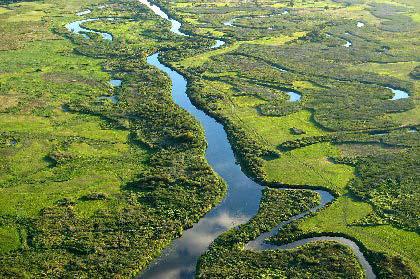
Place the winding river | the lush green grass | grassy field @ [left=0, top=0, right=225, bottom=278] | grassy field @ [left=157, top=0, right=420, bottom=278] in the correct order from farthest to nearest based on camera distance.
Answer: grassy field @ [left=157, top=0, right=420, bottom=278], the lush green grass, grassy field @ [left=0, top=0, right=225, bottom=278], the winding river

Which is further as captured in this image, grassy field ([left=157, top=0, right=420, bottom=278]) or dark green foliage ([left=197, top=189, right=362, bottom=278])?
grassy field ([left=157, top=0, right=420, bottom=278])

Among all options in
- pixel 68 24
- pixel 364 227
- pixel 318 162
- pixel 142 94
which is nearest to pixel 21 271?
pixel 364 227

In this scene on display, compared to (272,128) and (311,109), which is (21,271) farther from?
(311,109)

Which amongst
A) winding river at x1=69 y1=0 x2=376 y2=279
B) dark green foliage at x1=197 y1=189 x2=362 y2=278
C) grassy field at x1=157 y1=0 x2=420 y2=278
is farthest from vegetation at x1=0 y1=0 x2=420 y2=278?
winding river at x1=69 y1=0 x2=376 y2=279

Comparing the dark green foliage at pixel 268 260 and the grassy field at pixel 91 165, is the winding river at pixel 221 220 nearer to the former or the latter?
the dark green foliage at pixel 268 260

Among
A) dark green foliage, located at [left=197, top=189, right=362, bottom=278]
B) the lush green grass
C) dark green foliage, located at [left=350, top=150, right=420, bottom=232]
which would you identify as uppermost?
dark green foliage, located at [left=350, top=150, right=420, bottom=232]

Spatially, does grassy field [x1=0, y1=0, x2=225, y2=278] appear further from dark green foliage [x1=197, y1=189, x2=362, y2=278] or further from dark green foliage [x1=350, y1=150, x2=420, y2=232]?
dark green foliage [x1=350, y1=150, x2=420, y2=232]

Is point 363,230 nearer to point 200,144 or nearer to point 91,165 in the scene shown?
point 200,144

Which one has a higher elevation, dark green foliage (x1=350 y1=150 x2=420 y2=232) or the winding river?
dark green foliage (x1=350 y1=150 x2=420 y2=232)

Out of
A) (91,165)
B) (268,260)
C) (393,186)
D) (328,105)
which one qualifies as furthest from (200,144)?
(328,105)

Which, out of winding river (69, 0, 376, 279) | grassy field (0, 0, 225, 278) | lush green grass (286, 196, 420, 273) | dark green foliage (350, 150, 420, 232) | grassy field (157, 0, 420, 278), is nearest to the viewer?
winding river (69, 0, 376, 279)
